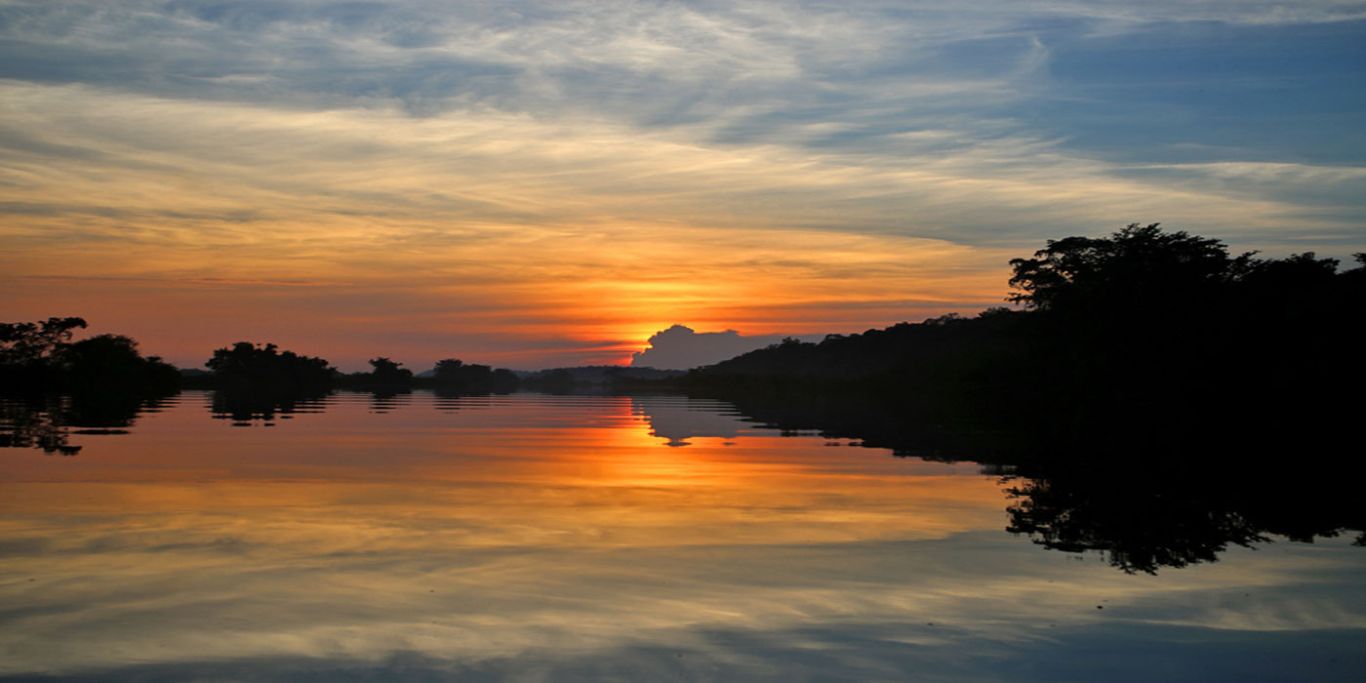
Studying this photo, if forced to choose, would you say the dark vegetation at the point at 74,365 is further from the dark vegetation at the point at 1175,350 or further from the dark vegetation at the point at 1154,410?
the dark vegetation at the point at 1175,350

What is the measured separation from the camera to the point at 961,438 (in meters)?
37.8

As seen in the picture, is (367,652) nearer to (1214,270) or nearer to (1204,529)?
(1204,529)

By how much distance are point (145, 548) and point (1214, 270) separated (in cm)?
6313

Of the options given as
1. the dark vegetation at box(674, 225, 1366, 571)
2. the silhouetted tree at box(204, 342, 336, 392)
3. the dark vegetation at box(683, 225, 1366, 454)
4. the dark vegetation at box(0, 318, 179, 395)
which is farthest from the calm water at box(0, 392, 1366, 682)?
the silhouetted tree at box(204, 342, 336, 392)

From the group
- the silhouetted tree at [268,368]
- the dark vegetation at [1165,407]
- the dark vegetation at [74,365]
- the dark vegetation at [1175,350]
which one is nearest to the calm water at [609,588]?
the dark vegetation at [1165,407]

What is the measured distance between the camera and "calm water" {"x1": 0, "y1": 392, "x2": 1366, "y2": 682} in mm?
8320

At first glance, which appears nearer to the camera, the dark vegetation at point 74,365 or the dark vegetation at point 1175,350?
the dark vegetation at point 1175,350

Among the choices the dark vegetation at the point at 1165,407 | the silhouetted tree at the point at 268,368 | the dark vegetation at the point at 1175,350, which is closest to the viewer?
the dark vegetation at the point at 1165,407

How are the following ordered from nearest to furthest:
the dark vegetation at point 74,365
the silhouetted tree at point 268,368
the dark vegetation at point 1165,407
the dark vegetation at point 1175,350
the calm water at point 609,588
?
the calm water at point 609,588 < the dark vegetation at point 1165,407 < the dark vegetation at point 1175,350 < the dark vegetation at point 74,365 < the silhouetted tree at point 268,368

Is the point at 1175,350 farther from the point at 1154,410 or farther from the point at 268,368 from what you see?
the point at 268,368

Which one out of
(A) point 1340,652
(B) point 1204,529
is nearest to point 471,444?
(B) point 1204,529

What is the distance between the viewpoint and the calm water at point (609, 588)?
27.3 feet

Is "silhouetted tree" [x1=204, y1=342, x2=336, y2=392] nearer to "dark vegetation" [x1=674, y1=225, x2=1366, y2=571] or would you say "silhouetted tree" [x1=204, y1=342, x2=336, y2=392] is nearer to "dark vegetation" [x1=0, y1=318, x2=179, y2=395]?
"dark vegetation" [x1=0, y1=318, x2=179, y2=395]

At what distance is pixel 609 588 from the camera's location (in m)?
10.9
